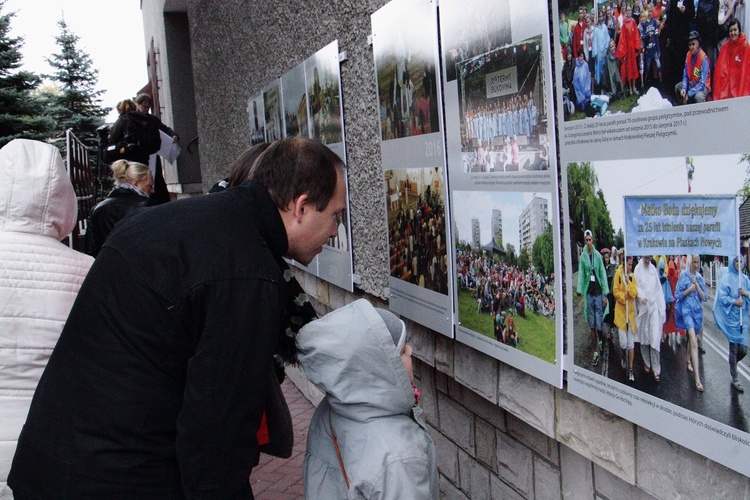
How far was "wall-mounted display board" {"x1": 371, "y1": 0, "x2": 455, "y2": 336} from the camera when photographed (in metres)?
2.80

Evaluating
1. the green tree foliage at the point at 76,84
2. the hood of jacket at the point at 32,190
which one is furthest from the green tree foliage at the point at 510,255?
the green tree foliage at the point at 76,84

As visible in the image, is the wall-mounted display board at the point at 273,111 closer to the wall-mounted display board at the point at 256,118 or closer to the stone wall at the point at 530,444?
the wall-mounted display board at the point at 256,118

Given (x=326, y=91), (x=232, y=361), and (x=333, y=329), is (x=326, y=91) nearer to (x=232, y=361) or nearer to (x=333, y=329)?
(x=333, y=329)

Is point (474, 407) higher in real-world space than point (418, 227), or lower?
lower

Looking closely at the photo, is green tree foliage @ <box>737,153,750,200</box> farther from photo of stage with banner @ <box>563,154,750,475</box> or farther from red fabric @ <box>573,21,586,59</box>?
red fabric @ <box>573,21,586,59</box>

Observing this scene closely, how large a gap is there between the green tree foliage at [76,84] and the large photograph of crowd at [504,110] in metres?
26.5

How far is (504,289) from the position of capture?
8.02ft

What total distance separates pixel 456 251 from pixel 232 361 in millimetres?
1338

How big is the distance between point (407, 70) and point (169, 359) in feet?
5.72

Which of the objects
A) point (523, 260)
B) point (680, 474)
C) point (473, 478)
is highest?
point (523, 260)

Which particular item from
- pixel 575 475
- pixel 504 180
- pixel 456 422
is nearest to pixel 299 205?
pixel 504 180

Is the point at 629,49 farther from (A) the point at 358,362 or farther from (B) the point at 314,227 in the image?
(A) the point at 358,362

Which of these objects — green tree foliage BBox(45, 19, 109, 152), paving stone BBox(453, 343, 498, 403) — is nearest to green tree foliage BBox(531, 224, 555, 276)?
paving stone BBox(453, 343, 498, 403)

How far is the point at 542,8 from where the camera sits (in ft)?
6.57
